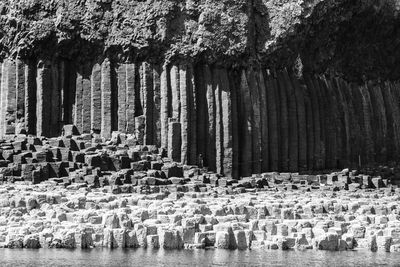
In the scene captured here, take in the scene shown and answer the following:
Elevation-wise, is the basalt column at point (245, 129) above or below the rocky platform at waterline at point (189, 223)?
above

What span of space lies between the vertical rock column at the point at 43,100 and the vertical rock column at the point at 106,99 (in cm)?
247

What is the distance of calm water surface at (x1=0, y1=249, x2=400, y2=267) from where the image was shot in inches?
1581

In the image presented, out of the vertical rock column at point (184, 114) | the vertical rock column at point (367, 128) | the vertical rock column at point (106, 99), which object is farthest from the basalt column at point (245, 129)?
the vertical rock column at point (367, 128)

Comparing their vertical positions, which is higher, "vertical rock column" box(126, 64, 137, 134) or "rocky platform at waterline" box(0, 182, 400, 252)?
"vertical rock column" box(126, 64, 137, 134)

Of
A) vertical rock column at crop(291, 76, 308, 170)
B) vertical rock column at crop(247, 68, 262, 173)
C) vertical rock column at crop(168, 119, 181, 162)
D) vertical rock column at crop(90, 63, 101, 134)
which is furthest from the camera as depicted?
vertical rock column at crop(291, 76, 308, 170)

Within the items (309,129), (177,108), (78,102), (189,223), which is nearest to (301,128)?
(309,129)

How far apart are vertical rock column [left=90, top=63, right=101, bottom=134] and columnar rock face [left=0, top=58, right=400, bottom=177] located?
46 mm

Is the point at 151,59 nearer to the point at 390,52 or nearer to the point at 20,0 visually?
the point at 20,0

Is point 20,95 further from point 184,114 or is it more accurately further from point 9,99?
point 184,114

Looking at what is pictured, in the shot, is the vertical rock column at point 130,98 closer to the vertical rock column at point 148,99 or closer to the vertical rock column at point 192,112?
the vertical rock column at point 148,99

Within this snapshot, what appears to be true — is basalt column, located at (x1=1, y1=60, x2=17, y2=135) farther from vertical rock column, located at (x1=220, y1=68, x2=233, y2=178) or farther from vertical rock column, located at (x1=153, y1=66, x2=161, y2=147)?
vertical rock column, located at (x1=220, y1=68, x2=233, y2=178)

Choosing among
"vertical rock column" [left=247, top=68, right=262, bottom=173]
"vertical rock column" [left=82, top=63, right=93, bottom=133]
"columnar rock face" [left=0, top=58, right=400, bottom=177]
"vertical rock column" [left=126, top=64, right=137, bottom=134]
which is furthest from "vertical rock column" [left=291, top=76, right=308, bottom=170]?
"vertical rock column" [left=82, top=63, right=93, bottom=133]

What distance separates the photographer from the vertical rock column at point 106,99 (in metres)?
65.9

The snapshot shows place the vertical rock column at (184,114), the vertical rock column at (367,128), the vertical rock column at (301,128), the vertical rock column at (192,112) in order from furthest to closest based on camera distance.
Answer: the vertical rock column at (367,128) → the vertical rock column at (301,128) → the vertical rock column at (192,112) → the vertical rock column at (184,114)
